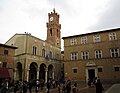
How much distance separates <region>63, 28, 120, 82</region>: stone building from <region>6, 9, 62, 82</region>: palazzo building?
23.3 ft

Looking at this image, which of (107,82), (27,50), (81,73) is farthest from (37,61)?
(107,82)

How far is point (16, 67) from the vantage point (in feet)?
126

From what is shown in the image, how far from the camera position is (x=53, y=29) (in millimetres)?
63469

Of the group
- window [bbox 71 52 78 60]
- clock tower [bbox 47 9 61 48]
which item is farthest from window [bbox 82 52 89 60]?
clock tower [bbox 47 9 61 48]

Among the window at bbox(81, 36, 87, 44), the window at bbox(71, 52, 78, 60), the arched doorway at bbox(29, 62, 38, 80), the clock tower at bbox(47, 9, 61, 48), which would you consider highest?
the clock tower at bbox(47, 9, 61, 48)

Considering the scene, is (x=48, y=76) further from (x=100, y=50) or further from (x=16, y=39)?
(x=100, y=50)

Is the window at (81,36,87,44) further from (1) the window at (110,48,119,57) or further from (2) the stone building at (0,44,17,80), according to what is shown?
(2) the stone building at (0,44,17,80)

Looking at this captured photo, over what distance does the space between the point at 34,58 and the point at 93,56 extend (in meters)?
13.6

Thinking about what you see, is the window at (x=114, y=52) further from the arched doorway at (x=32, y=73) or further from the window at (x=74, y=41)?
the arched doorway at (x=32, y=73)

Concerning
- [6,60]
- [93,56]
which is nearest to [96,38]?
[93,56]

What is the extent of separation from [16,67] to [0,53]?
8.31 metres

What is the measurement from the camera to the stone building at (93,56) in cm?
3178

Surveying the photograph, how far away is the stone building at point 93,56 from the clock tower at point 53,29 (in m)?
24.9

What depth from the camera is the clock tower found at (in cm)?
6264
